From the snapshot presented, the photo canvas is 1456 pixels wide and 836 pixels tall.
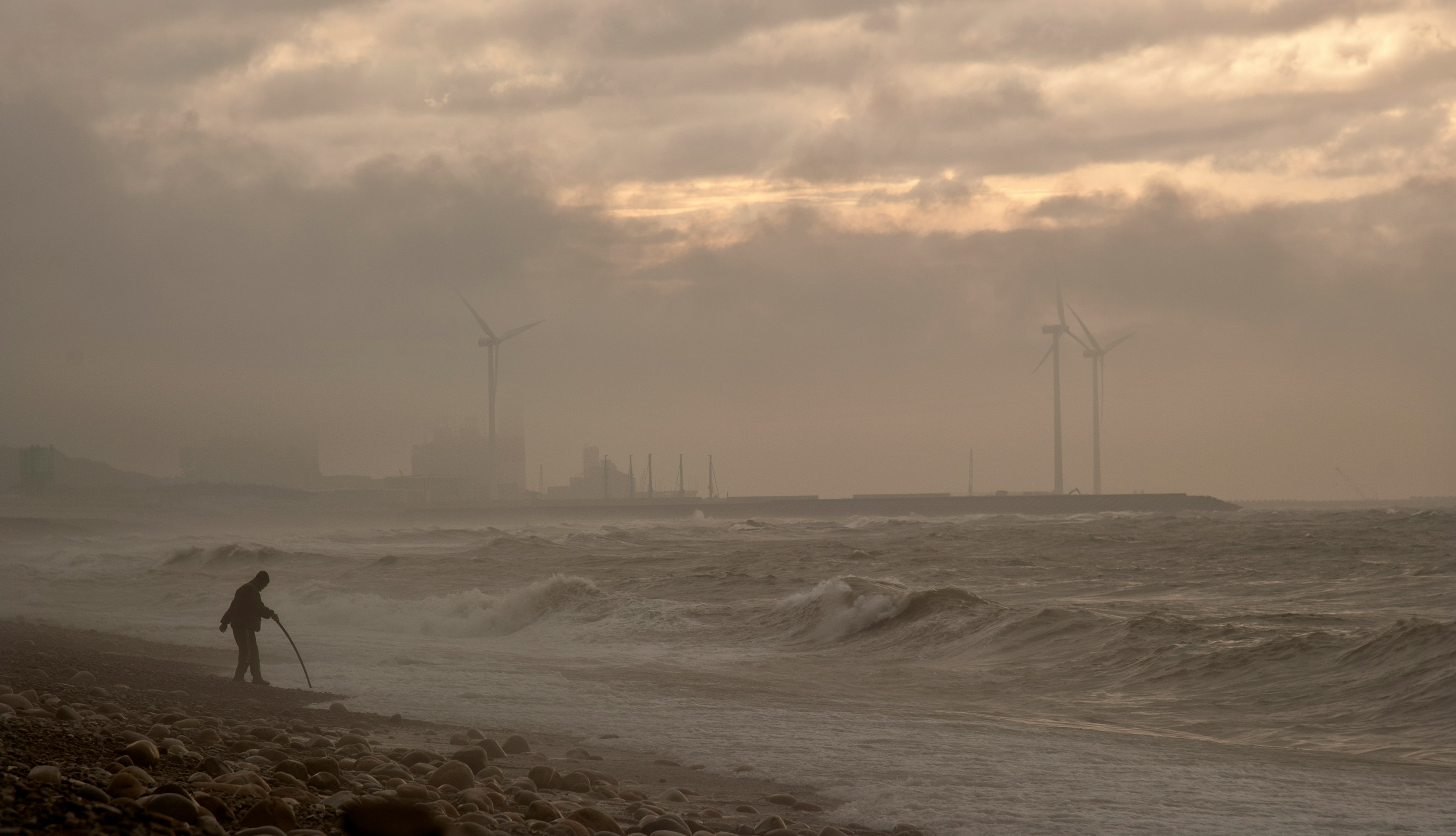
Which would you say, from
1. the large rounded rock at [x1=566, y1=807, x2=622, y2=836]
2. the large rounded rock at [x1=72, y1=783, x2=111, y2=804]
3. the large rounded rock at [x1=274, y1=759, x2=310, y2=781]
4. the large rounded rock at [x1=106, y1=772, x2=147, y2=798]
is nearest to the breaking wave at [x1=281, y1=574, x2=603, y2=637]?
the large rounded rock at [x1=274, y1=759, x2=310, y2=781]

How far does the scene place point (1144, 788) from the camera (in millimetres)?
8016

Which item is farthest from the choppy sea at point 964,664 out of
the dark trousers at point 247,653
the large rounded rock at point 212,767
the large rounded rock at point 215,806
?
the large rounded rock at point 215,806

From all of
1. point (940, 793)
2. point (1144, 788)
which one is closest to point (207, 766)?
point (940, 793)

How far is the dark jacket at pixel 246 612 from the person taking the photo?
1384 cm

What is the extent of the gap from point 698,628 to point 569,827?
14.2 m

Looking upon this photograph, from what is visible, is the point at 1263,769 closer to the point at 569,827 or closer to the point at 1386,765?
the point at 1386,765

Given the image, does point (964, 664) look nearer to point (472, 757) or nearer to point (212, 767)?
point (472, 757)

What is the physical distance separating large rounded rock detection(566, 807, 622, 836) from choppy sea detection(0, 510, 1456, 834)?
6.86ft

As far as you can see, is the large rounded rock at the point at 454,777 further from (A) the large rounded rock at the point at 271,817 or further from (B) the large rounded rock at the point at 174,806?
(B) the large rounded rock at the point at 174,806

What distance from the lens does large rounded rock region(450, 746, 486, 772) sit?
27.8 feet

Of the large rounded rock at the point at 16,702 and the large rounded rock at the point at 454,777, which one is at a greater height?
the large rounded rock at the point at 16,702

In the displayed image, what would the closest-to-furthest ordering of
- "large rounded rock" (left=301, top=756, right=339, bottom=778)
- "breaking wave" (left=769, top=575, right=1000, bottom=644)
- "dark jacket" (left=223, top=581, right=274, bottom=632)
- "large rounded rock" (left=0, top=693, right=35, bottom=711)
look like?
1. "large rounded rock" (left=301, top=756, right=339, bottom=778)
2. "large rounded rock" (left=0, top=693, right=35, bottom=711)
3. "dark jacket" (left=223, top=581, right=274, bottom=632)
4. "breaking wave" (left=769, top=575, right=1000, bottom=644)

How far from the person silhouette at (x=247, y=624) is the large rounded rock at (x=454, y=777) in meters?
7.16

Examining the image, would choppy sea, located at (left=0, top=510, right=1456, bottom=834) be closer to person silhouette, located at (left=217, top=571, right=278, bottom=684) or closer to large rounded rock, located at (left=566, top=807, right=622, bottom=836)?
person silhouette, located at (left=217, top=571, right=278, bottom=684)
